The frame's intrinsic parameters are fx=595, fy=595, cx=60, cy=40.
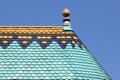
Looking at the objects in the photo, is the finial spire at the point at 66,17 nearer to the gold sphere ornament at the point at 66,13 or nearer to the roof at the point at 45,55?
the gold sphere ornament at the point at 66,13

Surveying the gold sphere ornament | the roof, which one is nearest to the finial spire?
the gold sphere ornament

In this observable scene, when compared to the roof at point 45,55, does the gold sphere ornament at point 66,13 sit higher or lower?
higher

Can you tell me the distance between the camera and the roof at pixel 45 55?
113 feet

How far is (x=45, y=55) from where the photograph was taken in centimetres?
3528

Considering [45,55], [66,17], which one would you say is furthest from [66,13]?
[45,55]

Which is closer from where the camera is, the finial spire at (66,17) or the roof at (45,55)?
the roof at (45,55)

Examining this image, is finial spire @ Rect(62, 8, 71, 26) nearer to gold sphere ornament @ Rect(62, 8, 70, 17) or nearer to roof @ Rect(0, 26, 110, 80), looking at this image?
gold sphere ornament @ Rect(62, 8, 70, 17)

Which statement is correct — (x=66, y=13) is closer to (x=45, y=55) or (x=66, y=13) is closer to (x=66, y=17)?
(x=66, y=17)

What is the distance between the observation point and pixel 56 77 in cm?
3406

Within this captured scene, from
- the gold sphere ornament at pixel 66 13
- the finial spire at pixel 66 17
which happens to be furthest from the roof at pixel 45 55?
the gold sphere ornament at pixel 66 13

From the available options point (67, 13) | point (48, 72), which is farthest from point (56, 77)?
point (67, 13)

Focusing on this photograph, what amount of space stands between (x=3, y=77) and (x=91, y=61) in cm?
553

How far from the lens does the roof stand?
113 feet

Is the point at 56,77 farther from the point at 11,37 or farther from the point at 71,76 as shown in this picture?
the point at 11,37
